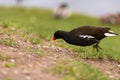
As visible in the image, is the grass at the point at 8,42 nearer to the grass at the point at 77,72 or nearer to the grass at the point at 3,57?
the grass at the point at 3,57

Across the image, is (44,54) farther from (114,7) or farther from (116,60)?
(114,7)

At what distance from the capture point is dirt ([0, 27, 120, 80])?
12.8m

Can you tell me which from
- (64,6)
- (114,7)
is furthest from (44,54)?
(114,7)

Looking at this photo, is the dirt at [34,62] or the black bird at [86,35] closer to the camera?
the dirt at [34,62]

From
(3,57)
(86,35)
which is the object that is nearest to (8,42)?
(3,57)

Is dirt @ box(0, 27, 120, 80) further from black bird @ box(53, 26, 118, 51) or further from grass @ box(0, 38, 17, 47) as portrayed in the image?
black bird @ box(53, 26, 118, 51)

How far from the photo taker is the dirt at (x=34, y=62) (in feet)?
42.1

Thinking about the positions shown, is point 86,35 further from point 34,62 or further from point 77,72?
point 77,72

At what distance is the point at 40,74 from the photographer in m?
12.9

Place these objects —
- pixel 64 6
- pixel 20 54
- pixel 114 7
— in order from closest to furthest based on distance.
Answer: pixel 20 54
pixel 64 6
pixel 114 7

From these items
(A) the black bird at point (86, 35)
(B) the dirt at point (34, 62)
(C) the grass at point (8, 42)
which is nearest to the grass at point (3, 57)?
(B) the dirt at point (34, 62)

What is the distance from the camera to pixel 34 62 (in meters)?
13.9

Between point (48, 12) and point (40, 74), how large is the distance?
87.7 ft

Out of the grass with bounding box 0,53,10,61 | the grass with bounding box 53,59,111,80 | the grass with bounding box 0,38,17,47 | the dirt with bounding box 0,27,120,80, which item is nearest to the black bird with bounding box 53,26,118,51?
the dirt with bounding box 0,27,120,80
